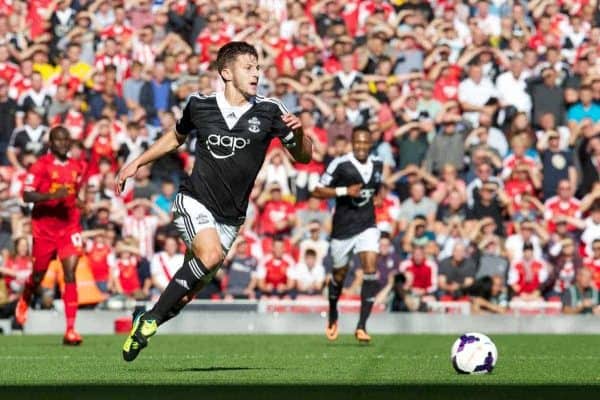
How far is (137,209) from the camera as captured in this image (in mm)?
24281

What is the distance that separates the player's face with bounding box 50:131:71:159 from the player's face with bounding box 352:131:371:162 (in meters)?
3.26

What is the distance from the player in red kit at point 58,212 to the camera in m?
16.8

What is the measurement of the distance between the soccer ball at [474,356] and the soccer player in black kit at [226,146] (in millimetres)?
1979

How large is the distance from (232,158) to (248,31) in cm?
1515

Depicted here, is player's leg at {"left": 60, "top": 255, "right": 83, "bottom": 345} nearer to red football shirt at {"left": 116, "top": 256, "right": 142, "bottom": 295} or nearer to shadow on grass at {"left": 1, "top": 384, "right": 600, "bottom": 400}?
red football shirt at {"left": 116, "top": 256, "right": 142, "bottom": 295}

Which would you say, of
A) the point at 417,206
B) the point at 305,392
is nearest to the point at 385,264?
the point at 417,206

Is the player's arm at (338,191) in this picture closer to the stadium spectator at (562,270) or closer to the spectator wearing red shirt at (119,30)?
the stadium spectator at (562,270)

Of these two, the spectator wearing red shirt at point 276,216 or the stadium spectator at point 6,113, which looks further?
the stadium spectator at point 6,113

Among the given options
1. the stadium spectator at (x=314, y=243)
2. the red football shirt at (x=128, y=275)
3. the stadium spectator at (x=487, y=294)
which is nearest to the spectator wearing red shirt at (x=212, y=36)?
the stadium spectator at (x=314, y=243)

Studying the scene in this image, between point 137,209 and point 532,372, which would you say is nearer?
point 532,372

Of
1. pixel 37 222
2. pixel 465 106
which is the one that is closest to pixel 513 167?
pixel 465 106

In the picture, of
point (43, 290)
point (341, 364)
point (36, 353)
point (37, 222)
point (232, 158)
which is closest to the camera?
point (232, 158)

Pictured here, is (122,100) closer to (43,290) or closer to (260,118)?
(43,290)

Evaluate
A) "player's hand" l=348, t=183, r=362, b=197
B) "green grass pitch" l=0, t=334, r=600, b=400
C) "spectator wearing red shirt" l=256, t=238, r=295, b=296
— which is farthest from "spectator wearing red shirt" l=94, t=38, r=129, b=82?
"player's hand" l=348, t=183, r=362, b=197
